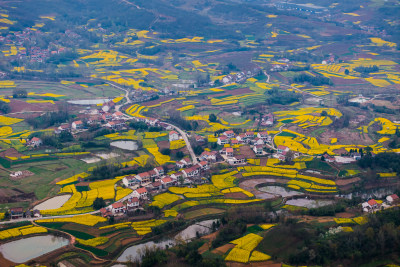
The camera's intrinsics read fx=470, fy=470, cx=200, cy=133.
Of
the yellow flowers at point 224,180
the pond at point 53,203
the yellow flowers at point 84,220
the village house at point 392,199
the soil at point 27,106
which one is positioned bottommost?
the yellow flowers at point 224,180

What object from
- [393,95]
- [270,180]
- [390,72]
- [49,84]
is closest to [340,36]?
[390,72]

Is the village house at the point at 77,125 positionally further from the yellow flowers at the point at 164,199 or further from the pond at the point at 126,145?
the yellow flowers at the point at 164,199

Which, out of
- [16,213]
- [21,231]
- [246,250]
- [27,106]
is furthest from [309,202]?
[27,106]

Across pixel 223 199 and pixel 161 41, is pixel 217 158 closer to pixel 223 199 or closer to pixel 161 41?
pixel 223 199

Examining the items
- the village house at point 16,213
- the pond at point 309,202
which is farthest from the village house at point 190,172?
the village house at point 16,213

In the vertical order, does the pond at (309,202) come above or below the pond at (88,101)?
above

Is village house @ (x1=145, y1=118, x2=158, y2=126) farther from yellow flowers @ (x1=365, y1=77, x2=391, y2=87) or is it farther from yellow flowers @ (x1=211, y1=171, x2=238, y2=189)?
yellow flowers @ (x1=365, y1=77, x2=391, y2=87)

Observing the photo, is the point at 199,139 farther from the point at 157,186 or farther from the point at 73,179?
the point at 73,179
